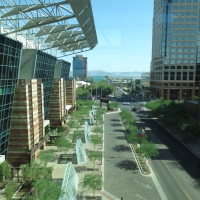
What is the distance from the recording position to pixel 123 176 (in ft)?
81.1

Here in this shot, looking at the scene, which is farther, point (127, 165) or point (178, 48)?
point (178, 48)

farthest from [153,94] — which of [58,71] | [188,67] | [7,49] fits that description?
[7,49]

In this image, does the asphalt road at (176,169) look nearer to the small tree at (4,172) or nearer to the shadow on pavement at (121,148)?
the shadow on pavement at (121,148)

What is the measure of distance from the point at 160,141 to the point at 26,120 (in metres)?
22.1

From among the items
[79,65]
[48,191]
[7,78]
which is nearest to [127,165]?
[48,191]

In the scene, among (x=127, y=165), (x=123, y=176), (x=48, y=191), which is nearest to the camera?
(x=48, y=191)

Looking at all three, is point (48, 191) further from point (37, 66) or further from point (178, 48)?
point (178, 48)

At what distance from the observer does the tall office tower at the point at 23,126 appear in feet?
85.4

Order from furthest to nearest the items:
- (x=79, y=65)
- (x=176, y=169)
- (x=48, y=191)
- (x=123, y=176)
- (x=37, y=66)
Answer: (x=79, y=65) < (x=37, y=66) < (x=176, y=169) < (x=123, y=176) < (x=48, y=191)

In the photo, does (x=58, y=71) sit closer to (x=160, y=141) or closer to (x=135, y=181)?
(x=160, y=141)

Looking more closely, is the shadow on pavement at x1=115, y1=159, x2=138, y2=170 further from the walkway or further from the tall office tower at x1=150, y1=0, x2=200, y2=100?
the tall office tower at x1=150, y1=0, x2=200, y2=100

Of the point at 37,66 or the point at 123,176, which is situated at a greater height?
the point at 37,66

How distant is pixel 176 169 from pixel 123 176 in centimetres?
663

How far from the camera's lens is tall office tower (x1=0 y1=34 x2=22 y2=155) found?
21439mm
